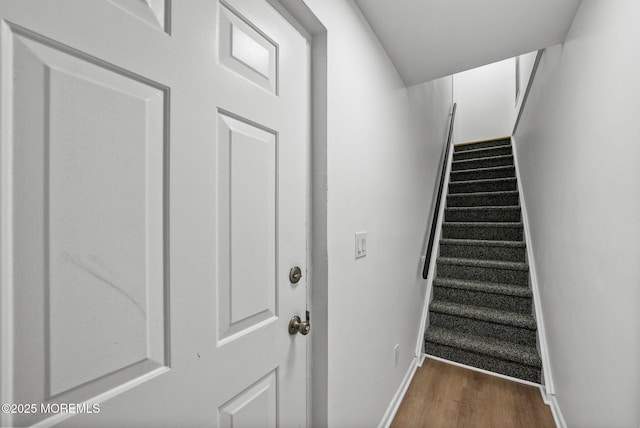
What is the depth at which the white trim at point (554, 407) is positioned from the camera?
5.18 feet

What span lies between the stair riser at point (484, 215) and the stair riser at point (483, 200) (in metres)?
0.19

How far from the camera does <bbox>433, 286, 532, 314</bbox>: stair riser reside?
7.56 feet

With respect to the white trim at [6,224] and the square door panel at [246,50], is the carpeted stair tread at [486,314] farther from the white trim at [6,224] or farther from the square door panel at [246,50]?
the white trim at [6,224]

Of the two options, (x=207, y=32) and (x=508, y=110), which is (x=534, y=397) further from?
(x=508, y=110)

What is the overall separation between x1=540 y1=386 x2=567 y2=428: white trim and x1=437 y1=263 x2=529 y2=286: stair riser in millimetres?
862

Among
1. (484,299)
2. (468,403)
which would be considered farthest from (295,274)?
(484,299)

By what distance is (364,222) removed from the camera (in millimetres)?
1325

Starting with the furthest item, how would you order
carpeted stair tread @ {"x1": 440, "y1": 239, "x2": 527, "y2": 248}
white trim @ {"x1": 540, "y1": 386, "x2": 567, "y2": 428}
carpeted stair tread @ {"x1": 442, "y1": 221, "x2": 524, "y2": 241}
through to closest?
1. carpeted stair tread @ {"x1": 442, "y1": 221, "x2": 524, "y2": 241}
2. carpeted stair tread @ {"x1": 440, "y1": 239, "x2": 527, "y2": 248}
3. white trim @ {"x1": 540, "y1": 386, "x2": 567, "y2": 428}

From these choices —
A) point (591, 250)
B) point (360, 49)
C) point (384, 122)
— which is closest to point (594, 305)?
point (591, 250)

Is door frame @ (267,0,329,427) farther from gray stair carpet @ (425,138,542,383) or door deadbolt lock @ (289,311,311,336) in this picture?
gray stair carpet @ (425,138,542,383)

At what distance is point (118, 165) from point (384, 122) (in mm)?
1360

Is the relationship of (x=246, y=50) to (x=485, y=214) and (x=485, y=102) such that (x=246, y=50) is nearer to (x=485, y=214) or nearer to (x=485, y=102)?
(x=485, y=214)

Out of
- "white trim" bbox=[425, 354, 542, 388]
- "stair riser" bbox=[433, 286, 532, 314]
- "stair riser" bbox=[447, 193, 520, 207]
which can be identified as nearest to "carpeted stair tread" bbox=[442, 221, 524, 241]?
"stair riser" bbox=[447, 193, 520, 207]

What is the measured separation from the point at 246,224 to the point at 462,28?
1.40 meters
